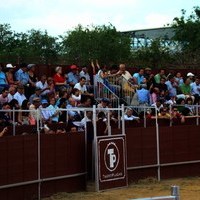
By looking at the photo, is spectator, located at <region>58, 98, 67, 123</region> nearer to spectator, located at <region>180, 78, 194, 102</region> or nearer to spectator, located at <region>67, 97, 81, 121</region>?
spectator, located at <region>67, 97, 81, 121</region>

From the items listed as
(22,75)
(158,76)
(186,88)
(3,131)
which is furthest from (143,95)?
(3,131)

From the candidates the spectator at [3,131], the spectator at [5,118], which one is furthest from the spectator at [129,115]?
the spectator at [3,131]

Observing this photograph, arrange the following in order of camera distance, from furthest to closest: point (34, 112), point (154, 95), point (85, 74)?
1. point (154, 95)
2. point (85, 74)
3. point (34, 112)

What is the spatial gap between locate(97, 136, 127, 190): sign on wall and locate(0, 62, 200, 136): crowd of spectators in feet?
2.17

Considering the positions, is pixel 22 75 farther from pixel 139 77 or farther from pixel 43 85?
pixel 139 77

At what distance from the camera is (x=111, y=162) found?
13.9m

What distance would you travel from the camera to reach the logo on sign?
13.8m

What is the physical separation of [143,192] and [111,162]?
102cm

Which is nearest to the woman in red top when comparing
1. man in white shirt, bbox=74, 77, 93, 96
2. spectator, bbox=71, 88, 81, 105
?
man in white shirt, bbox=74, 77, 93, 96

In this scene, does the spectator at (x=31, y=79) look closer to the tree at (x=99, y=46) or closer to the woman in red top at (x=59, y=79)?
the woman in red top at (x=59, y=79)

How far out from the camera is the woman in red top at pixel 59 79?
1615 cm

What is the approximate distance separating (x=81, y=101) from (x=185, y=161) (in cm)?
385

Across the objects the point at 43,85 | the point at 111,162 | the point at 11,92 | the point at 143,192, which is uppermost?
the point at 43,85

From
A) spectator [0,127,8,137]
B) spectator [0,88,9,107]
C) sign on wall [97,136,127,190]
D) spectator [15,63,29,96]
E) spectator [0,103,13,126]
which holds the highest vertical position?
spectator [15,63,29,96]
